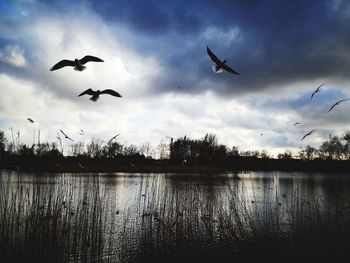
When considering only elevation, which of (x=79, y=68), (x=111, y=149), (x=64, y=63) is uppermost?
(x=64, y=63)

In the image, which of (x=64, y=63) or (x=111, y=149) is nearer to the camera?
(x=64, y=63)

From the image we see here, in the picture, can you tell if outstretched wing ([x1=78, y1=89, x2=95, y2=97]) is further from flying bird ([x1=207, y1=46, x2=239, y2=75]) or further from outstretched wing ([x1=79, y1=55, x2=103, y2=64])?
flying bird ([x1=207, y1=46, x2=239, y2=75])

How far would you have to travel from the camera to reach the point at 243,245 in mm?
6070

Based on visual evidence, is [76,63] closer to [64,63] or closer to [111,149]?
[64,63]

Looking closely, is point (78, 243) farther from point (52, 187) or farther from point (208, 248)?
point (208, 248)

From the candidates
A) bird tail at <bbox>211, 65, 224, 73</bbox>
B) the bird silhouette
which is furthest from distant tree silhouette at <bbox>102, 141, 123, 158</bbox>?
bird tail at <bbox>211, 65, 224, 73</bbox>

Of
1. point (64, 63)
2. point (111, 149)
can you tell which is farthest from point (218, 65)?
point (111, 149)

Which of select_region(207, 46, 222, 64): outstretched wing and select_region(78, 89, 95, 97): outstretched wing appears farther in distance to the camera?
select_region(78, 89, 95, 97): outstretched wing

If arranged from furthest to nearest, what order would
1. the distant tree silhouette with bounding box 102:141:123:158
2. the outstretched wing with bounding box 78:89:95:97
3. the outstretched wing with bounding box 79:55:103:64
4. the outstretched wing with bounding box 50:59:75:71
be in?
the distant tree silhouette with bounding box 102:141:123:158 → the outstretched wing with bounding box 78:89:95:97 → the outstretched wing with bounding box 50:59:75:71 → the outstretched wing with bounding box 79:55:103:64

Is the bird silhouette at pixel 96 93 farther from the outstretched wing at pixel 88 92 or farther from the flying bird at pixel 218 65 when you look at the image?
the flying bird at pixel 218 65

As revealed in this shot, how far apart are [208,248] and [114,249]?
6.24 ft

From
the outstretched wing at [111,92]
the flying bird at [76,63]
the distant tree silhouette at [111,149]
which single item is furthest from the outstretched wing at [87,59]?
→ the distant tree silhouette at [111,149]

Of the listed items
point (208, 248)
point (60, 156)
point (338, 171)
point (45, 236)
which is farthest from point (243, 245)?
point (338, 171)

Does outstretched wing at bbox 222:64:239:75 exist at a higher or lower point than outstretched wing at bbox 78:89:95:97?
higher
